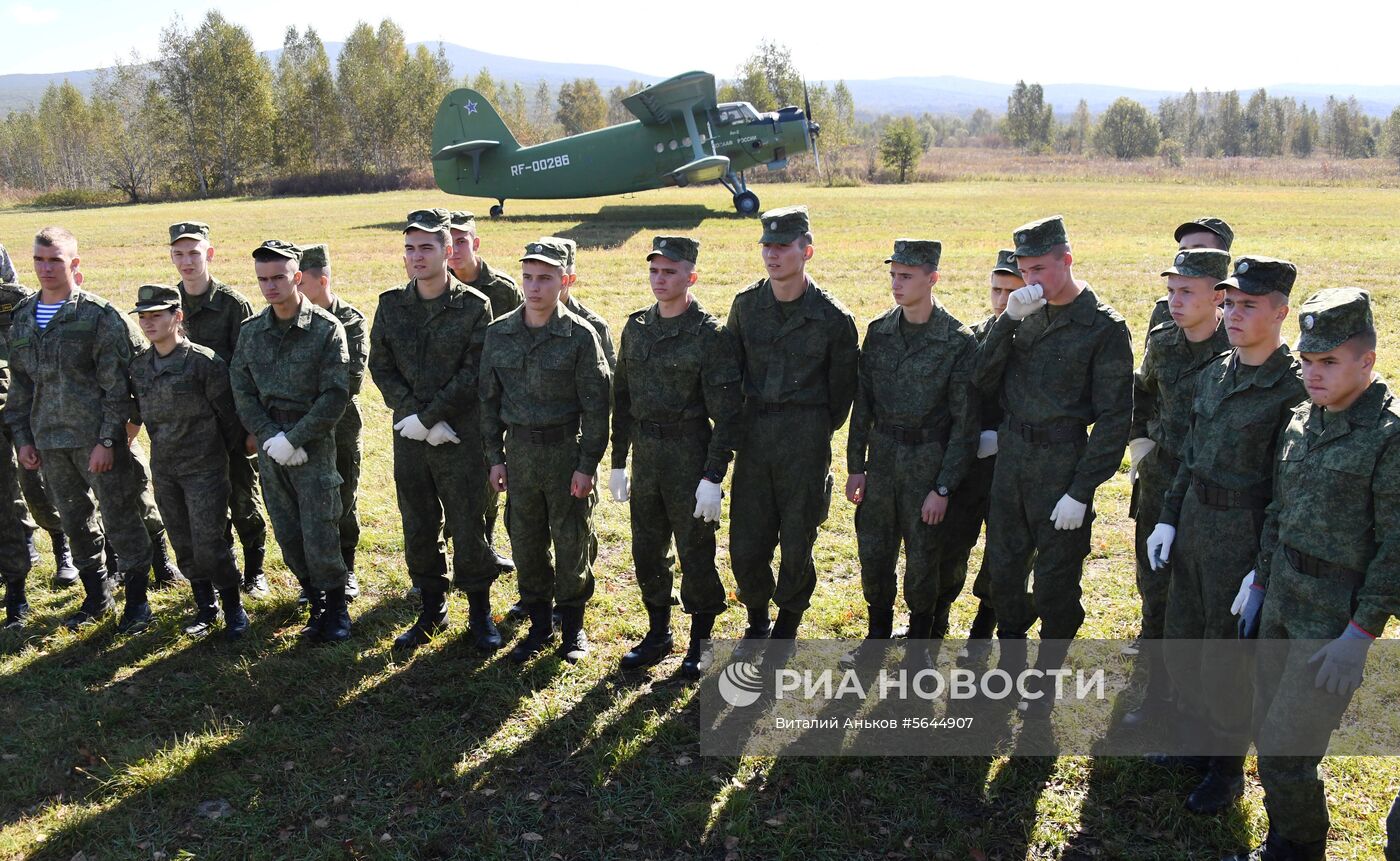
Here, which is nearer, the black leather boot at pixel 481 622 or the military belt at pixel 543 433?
the military belt at pixel 543 433

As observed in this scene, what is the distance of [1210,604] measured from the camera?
409 centimetres

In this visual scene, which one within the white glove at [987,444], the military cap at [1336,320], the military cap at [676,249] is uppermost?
the military cap at [676,249]

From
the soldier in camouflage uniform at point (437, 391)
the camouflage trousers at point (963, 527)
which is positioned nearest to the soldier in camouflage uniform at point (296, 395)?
the soldier in camouflage uniform at point (437, 391)

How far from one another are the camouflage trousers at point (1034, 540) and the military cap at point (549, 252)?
266 centimetres

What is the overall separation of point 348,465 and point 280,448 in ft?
3.52

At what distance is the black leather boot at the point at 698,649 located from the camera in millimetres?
5461

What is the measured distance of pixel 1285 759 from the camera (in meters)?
3.49

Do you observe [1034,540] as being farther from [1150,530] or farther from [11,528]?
[11,528]

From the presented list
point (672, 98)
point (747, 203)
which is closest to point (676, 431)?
point (672, 98)

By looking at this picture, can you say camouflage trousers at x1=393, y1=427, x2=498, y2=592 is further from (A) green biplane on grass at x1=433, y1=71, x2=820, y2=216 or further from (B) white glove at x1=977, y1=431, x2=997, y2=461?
(A) green biplane on grass at x1=433, y1=71, x2=820, y2=216

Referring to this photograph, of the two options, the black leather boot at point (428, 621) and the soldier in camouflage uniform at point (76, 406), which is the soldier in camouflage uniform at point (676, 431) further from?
the soldier in camouflage uniform at point (76, 406)

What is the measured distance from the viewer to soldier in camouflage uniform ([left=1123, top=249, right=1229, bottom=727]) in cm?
437

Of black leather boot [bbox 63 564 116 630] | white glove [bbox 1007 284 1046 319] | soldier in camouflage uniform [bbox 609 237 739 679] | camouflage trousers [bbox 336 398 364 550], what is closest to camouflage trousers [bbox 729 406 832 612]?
soldier in camouflage uniform [bbox 609 237 739 679]

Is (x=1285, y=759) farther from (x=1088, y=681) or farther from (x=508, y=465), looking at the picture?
(x=508, y=465)
